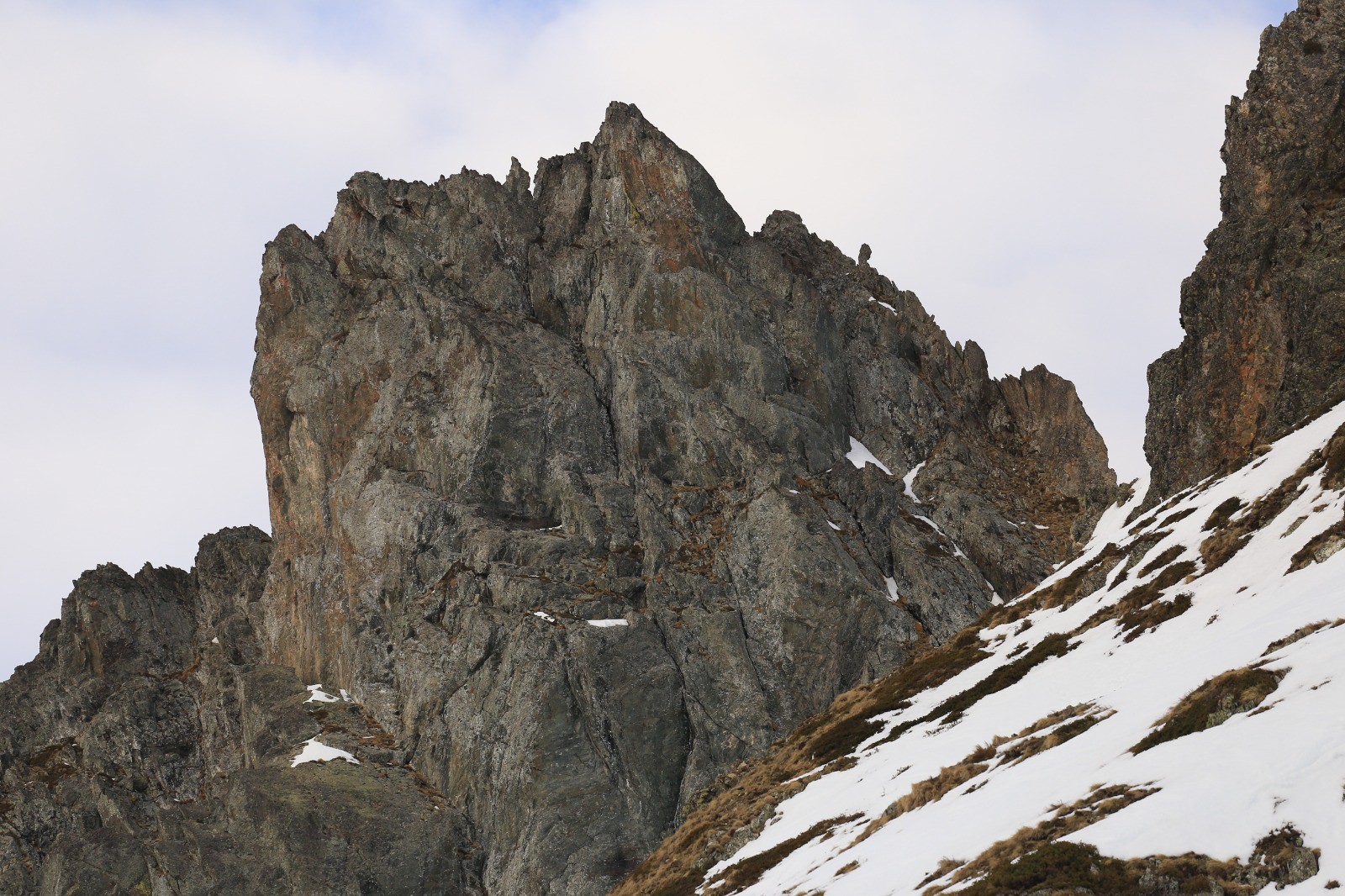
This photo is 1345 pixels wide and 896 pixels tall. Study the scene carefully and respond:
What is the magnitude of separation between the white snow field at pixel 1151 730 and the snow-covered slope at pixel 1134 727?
0.06 meters

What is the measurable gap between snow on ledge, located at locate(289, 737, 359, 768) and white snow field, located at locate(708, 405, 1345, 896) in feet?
143

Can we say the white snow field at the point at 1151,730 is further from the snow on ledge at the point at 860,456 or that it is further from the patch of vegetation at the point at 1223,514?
the snow on ledge at the point at 860,456

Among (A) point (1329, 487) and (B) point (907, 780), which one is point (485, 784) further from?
(A) point (1329, 487)

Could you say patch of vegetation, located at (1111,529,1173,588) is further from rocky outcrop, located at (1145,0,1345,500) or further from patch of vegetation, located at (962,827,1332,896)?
patch of vegetation, located at (962,827,1332,896)

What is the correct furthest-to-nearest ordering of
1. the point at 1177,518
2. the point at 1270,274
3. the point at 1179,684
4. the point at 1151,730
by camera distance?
the point at 1270,274 < the point at 1177,518 < the point at 1179,684 < the point at 1151,730

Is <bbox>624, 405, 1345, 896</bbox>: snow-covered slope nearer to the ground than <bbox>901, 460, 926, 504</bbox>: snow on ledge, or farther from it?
nearer to the ground

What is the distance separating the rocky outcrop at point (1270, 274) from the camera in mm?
49594

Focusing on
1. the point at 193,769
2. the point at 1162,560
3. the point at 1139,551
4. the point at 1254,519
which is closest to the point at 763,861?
the point at 1162,560

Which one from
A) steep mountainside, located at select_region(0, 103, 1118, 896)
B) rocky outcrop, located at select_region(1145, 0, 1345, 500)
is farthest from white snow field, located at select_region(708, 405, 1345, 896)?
steep mountainside, located at select_region(0, 103, 1118, 896)

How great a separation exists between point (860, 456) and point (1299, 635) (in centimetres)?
7235

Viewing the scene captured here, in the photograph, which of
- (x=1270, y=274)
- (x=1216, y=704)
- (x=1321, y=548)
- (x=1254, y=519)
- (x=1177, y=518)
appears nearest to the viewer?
(x=1216, y=704)

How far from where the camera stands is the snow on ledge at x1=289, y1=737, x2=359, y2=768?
75250 millimetres

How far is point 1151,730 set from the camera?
2366 centimetres

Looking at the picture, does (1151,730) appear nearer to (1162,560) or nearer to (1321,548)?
(1321,548)
